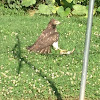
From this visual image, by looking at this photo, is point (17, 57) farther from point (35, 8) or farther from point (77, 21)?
point (35, 8)

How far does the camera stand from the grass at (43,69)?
17.9ft

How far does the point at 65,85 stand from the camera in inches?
225

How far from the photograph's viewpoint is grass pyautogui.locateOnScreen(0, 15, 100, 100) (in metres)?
5.45

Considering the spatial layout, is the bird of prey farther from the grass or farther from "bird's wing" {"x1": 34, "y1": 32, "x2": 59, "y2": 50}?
the grass

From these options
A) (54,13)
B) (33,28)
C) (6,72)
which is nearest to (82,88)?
(6,72)

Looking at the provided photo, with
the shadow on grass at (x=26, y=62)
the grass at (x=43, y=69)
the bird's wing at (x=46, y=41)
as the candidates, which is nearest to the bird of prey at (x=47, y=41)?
the bird's wing at (x=46, y=41)

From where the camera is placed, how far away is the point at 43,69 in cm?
637

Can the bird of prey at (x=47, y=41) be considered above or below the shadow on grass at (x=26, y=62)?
above

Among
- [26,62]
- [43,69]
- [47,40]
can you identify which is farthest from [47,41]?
[43,69]

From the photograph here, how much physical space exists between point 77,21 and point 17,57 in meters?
4.66

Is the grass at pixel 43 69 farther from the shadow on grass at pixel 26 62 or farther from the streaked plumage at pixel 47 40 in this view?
the streaked plumage at pixel 47 40

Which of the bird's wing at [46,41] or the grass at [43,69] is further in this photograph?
the bird's wing at [46,41]

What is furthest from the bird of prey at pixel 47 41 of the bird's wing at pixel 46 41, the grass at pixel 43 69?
the grass at pixel 43 69

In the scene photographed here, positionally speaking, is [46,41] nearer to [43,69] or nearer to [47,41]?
[47,41]
